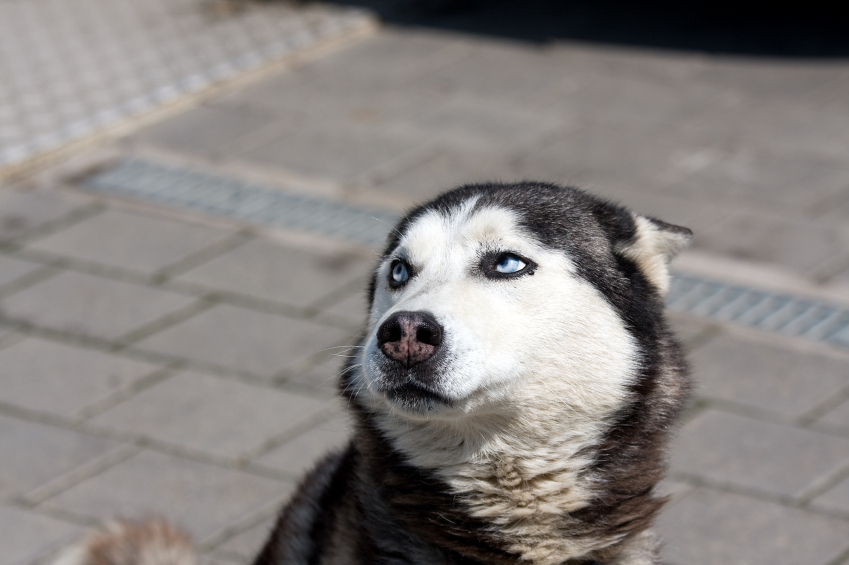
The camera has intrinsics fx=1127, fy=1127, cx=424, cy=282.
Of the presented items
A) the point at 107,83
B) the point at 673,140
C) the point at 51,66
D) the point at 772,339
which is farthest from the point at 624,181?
the point at 51,66

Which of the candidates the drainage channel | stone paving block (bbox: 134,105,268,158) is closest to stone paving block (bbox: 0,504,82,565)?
the drainage channel

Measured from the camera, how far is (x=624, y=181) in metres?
6.63

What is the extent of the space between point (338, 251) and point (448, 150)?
1365mm

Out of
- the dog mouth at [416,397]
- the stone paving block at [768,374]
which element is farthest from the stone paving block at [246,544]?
the stone paving block at [768,374]

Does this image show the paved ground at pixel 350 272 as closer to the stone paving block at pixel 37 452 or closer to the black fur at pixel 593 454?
the stone paving block at pixel 37 452

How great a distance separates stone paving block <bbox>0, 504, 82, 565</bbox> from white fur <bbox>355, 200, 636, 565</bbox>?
176cm

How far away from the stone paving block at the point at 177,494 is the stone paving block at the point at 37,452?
14 centimetres

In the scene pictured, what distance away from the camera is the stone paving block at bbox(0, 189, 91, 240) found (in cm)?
625

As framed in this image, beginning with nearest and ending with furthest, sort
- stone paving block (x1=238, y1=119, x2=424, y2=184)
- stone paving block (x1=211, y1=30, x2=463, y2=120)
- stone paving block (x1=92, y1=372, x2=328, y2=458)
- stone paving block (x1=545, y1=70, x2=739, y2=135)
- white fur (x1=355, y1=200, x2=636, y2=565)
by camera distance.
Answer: white fur (x1=355, y1=200, x2=636, y2=565)
stone paving block (x1=92, y1=372, x2=328, y2=458)
stone paving block (x1=238, y1=119, x2=424, y2=184)
stone paving block (x1=545, y1=70, x2=739, y2=135)
stone paving block (x1=211, y1=30, x2=463, y2=120)

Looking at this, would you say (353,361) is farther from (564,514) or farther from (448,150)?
(448,150)

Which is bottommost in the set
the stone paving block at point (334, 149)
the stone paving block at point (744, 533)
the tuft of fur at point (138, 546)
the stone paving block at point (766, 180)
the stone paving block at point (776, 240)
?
the stone paving block at point (744, 533)

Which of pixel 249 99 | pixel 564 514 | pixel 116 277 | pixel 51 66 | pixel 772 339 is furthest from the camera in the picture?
pixel 51 66

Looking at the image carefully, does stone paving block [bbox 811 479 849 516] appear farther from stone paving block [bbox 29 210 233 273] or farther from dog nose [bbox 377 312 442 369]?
stone paving block [bbox 29 210 233 273]

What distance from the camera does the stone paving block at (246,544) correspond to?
3.98 metres
